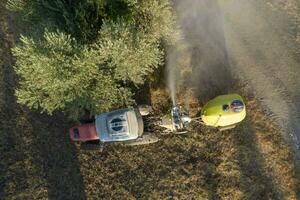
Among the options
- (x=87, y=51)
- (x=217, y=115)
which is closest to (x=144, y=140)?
(x=217, y=115)

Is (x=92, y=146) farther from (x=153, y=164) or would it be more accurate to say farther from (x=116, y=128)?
(x=153, y=164)

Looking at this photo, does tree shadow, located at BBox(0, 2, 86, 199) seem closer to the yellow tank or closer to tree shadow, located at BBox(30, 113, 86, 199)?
tree shadow, located at BBox(30, 113, 86, 199)

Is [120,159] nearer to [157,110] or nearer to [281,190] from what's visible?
[157,110]

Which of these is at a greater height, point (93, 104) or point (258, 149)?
point (93, 104)

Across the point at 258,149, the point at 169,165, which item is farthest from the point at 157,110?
the point at 258,149

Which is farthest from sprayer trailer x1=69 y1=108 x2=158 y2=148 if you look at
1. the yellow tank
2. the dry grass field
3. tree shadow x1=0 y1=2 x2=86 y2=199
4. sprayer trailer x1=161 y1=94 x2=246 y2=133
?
the yellow tank

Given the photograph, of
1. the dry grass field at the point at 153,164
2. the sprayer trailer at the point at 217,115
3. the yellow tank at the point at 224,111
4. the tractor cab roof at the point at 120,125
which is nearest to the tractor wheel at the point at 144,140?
the dry grass field at the point at 153,164
